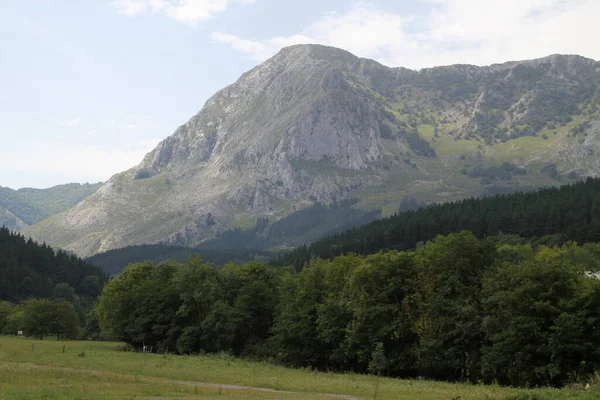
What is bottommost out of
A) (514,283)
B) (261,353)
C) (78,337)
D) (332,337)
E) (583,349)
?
(78,337)

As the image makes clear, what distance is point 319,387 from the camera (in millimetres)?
43906

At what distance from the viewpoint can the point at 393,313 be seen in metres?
74.1

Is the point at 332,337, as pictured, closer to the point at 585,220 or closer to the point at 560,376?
the point at 560,376

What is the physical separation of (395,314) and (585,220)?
155 metres

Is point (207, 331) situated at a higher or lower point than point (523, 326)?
lower

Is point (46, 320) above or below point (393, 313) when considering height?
below

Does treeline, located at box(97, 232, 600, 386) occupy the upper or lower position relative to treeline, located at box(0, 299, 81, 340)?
upper

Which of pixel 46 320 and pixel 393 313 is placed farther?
pixel 46 320

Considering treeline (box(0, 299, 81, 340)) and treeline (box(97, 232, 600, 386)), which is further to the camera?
treeline (box(0, 299, 81, 340))

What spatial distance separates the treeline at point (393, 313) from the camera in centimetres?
5747

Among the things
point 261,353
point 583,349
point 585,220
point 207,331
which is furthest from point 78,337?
point 585,220

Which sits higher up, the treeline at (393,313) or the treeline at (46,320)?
the treeline at (393,313)

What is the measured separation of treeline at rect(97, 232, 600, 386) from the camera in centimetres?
5747

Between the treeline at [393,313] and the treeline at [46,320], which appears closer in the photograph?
the treeline at [393,313]
